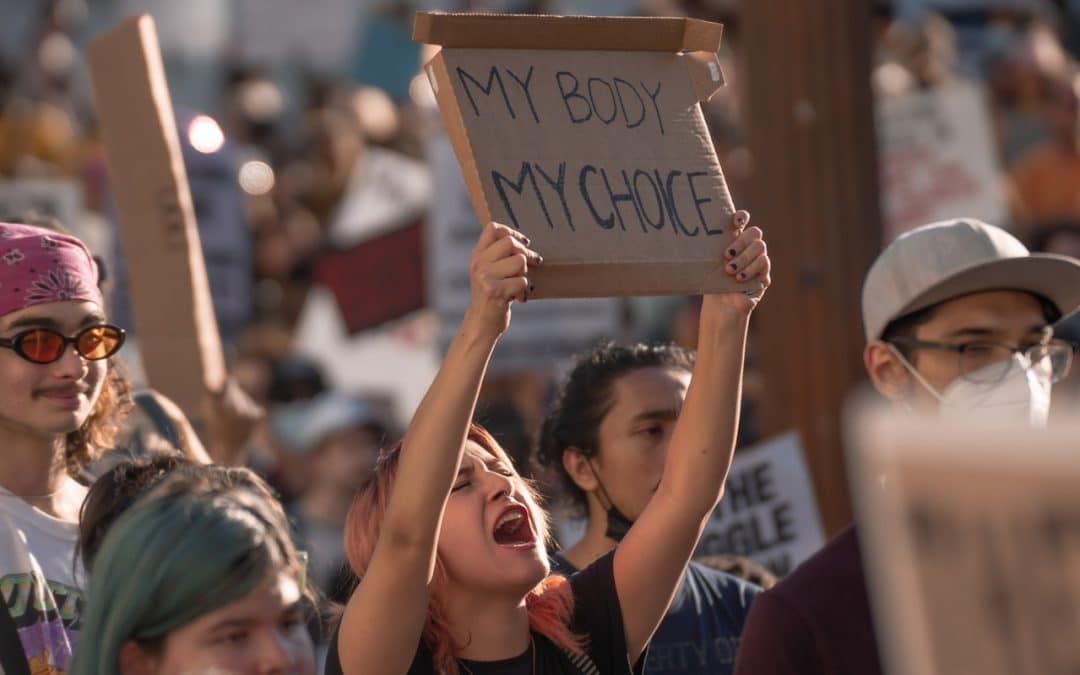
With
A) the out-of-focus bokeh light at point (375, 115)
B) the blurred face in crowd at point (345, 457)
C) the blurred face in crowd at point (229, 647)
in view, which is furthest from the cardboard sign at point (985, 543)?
the out-of-focus bokeh light at point (375, 115)

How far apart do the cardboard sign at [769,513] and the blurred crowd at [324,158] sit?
4.12 feet

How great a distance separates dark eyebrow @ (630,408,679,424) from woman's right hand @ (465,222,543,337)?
52.5 inches

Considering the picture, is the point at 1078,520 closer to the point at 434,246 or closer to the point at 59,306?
the point at 59,306

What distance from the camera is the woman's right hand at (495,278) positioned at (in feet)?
9.12

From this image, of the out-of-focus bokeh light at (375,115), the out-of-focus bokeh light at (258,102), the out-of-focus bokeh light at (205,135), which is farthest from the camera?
the out-of-focus bokeh light at (258,102)

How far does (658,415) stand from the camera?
13.5 feet

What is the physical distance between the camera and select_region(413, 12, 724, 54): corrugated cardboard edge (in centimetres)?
302

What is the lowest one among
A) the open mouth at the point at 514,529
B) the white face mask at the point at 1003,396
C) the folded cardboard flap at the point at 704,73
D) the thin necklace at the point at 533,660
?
the thin necklace at the point at 533,660

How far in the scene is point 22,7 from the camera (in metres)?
13.4

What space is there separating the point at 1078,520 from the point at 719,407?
192 centimetres

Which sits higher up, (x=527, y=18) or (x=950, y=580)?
(x=527, y=18)

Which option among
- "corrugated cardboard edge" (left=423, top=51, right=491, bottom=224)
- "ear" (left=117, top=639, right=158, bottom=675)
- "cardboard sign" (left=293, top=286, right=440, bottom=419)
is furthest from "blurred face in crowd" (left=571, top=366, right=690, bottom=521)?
"cardboard sign" (left=293, top=286, right=440, bottom=419)

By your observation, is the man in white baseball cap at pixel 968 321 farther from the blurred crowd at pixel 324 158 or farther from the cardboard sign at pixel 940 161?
the cardboard sign at pixel 940 161

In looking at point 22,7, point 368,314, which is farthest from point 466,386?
point 22,7
